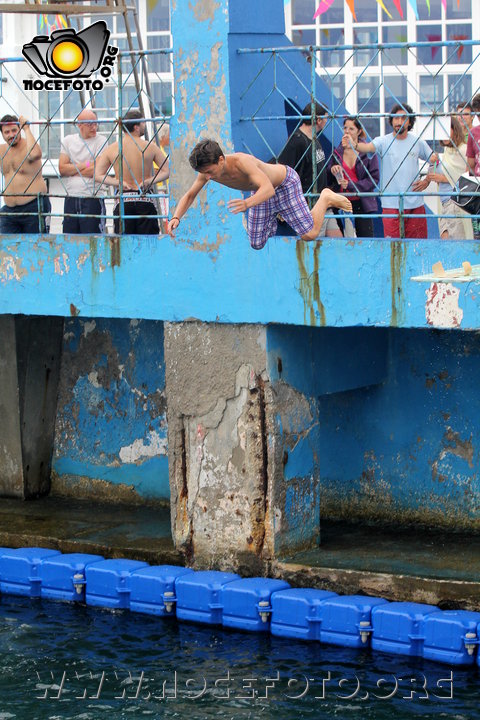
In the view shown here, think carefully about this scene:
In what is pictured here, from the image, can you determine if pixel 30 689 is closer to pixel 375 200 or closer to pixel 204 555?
pixel 204 555

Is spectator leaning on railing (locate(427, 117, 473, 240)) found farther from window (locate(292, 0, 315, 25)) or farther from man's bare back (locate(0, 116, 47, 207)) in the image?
window (locate(292, 0, 315, 25))

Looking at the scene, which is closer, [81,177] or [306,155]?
[306,155]

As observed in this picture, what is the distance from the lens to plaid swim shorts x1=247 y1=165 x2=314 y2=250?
9.23 meters

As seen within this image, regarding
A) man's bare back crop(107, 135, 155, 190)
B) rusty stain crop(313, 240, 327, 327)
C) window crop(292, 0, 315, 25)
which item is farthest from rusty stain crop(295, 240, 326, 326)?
window crop(292, 0, 315, 25)

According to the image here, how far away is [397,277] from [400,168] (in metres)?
1.28

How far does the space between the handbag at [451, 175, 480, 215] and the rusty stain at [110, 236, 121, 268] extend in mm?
2794

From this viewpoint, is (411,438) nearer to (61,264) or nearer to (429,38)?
(61,264)

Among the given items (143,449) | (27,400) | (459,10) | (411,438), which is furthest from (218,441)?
(459,10)

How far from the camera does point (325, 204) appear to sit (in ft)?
29.7

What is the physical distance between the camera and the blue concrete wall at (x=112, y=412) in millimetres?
12508

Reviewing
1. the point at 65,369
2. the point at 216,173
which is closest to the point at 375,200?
the point at 216,173

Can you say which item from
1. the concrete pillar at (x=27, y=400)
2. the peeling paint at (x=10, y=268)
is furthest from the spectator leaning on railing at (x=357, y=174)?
the concrete pillar at (x=27, y=400)

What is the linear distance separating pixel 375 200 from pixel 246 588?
130 inches

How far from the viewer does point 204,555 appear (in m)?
10.5
